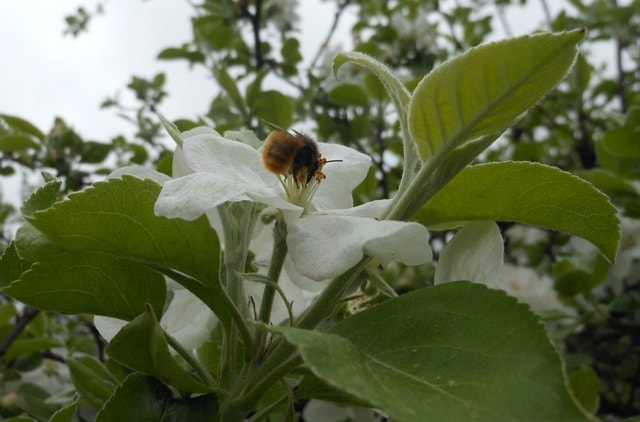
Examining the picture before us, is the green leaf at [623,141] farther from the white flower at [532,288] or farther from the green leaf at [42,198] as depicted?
the green leaf at [42,198]

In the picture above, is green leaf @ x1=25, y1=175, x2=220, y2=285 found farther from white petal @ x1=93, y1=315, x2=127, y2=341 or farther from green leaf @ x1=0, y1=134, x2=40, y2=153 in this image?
green leaf @ x1=0, y1=134, x2=40, y2=153

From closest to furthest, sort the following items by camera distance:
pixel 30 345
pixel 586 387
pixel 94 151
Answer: pixel 586 387, pixel 30 345, pixel 94 151

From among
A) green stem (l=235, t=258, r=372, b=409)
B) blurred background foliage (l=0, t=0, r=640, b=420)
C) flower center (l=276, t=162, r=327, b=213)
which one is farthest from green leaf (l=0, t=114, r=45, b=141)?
green stem (l=235, t=258, r=372, b=409)

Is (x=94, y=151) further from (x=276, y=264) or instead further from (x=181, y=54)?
(x=276, y=264)

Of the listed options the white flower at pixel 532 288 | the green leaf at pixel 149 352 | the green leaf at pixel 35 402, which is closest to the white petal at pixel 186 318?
the green leaf at pixel 149 352

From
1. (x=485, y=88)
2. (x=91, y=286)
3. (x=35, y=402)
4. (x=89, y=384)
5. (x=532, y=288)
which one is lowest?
(x=532, y=288)

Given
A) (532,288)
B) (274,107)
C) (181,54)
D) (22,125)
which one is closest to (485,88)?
(274,107)

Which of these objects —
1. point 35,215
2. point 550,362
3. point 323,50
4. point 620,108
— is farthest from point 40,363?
point 620,108
